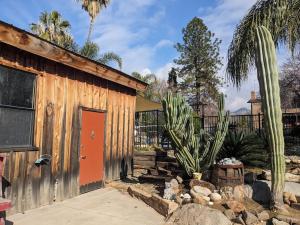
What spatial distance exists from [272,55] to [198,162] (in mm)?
3012

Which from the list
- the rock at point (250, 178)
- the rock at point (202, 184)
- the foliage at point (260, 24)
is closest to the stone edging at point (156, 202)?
the rock at point (202, 184)

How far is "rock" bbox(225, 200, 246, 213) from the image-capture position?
20.2ft

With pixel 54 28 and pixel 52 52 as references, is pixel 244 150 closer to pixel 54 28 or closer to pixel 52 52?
pixel 52 52

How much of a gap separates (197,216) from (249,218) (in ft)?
2.95

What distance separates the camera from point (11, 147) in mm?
5719

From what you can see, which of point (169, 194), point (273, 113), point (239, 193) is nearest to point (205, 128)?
point (239, 193)

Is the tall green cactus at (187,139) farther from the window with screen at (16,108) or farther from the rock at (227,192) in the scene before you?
the window with screen at (16,108)

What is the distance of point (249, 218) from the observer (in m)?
5.68

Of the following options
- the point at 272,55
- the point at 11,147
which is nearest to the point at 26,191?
the point at 11,147

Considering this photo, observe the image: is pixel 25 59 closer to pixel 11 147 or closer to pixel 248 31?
pixel 11 147

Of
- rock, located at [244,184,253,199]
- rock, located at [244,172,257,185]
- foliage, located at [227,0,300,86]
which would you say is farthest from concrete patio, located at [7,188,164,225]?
foliage, located at [227,0,300,86]

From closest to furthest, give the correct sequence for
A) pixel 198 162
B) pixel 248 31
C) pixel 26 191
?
pixel 26 191 < pixel 198 162 < pixel 248 31

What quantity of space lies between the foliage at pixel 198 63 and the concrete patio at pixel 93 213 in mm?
27325

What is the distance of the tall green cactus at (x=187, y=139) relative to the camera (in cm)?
778
